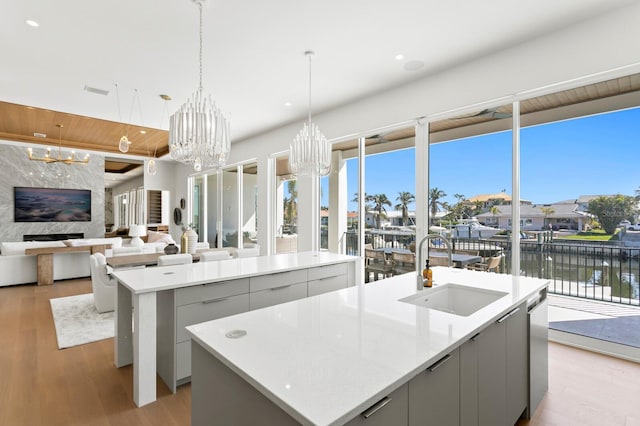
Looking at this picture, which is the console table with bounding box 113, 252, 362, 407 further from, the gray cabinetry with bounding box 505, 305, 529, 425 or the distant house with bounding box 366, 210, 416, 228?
the gray cabinetry with bounding box 505, 305, 529, 425

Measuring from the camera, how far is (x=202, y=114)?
2.94m

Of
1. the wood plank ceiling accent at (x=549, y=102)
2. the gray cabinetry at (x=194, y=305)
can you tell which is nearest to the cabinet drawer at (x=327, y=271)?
the gray cabinetry at (x=194, y=305)

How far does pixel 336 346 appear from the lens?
1.20 metres

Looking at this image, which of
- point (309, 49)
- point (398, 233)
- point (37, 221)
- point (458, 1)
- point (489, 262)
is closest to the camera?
point (458, 1)

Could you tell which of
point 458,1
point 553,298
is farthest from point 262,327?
point 553,298

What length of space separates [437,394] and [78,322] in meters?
4.36

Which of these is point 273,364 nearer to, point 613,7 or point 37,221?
point 613,7

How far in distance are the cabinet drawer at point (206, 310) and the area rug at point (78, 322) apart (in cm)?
176

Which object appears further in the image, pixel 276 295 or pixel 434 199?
pixel 434 199

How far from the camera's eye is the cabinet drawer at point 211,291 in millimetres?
2340

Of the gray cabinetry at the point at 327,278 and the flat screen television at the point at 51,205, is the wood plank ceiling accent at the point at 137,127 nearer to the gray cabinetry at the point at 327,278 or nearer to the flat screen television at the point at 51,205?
the flat screen television at the point at 51,205

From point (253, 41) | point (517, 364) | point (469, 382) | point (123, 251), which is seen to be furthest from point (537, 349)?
point (123, 251)

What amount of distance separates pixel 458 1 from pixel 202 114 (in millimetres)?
2393

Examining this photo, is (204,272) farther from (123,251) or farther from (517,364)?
(123,251)
